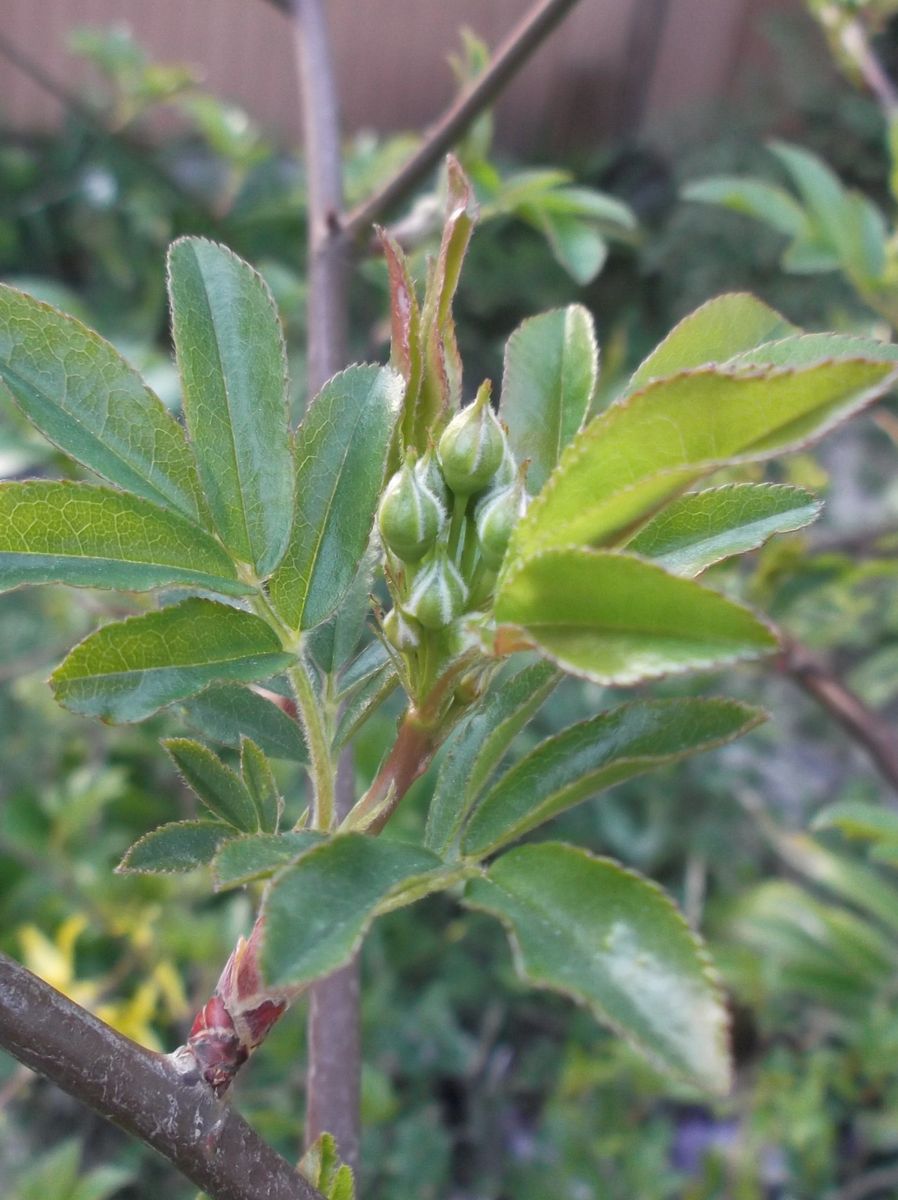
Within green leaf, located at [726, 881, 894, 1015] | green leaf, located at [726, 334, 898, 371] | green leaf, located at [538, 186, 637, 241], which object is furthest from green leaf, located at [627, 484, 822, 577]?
green leaf, located at [726, 881, 894, 1015]

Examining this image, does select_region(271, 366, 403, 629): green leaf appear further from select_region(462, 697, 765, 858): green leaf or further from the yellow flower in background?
the yellow flower in background

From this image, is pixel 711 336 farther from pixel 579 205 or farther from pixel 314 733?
pixel 579 205

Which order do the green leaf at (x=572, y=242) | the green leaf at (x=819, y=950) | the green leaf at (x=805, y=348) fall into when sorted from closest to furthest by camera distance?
the green leaf at (x=805, y=348) < the green leaf at (x=572, y=242) < the green leaf at (x=819, y=950)

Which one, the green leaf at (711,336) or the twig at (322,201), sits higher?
the twig at (322,201)

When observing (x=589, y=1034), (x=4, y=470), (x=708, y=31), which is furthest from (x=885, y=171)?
(x=4, y=470)

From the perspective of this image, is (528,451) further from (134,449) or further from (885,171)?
(885,171)

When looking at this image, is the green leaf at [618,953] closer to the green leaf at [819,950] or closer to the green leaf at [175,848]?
the green leaf at [175,848]

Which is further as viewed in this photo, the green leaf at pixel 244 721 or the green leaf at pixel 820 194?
the green leaf at pixel 820 194

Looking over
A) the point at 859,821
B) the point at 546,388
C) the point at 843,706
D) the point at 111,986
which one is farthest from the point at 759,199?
the point at 111,986

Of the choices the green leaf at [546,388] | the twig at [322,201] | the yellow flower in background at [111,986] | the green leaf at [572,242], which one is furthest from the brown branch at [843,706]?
the yellow flower in background at [111,986]
